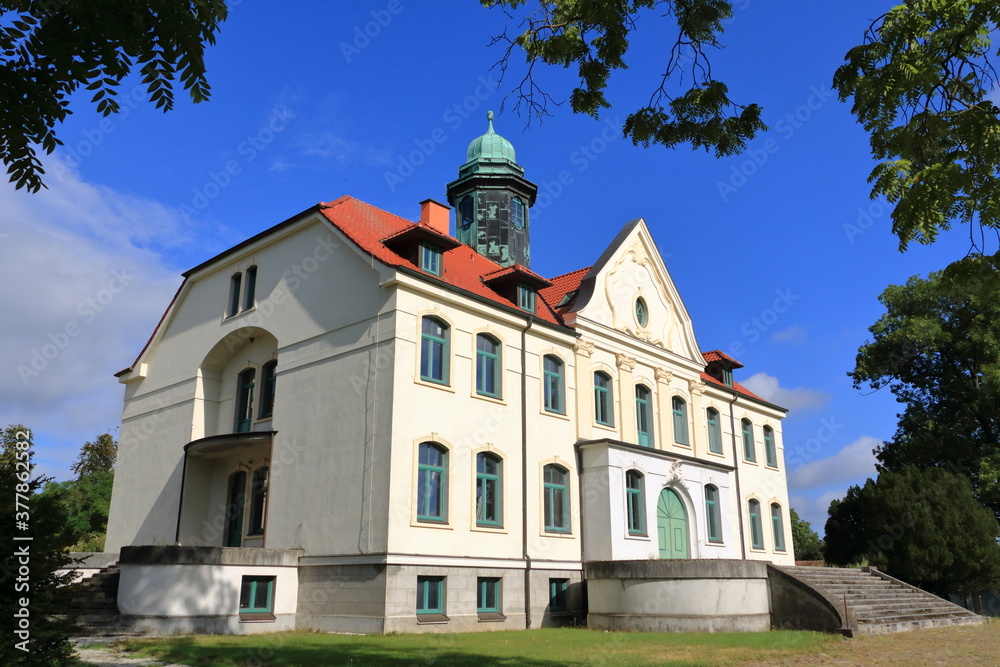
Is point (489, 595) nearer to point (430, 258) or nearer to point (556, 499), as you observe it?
point (556, 499)

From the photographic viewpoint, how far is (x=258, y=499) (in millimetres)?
20688

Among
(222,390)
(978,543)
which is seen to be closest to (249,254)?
(222,390)

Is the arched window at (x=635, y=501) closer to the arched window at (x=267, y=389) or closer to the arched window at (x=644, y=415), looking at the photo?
the arched window at (x=644, y=415)

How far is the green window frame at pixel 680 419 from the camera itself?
2636cm

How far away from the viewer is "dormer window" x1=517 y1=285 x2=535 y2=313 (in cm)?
2211

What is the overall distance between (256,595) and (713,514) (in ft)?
48.8

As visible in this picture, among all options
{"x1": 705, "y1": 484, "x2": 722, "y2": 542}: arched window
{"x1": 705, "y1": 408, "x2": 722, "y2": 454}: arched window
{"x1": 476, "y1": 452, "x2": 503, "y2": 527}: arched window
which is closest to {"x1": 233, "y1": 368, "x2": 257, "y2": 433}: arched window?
{"x1": 476, "y1": 452, "x2": 503, "y2": 527}: arched window

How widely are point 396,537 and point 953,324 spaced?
29712 millimetres

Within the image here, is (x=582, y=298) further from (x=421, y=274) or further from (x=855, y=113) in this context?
(x=855, y=113)

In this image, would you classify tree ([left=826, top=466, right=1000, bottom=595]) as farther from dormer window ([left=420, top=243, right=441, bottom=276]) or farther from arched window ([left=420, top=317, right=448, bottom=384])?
dormer window ([left=420, top=243, right=441, bottom=276])

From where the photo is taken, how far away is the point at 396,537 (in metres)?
16.7

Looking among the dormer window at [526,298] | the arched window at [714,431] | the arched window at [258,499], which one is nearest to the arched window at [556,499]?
the dormer window at [526,298]

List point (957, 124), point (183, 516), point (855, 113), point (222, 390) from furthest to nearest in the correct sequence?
1. point (222, 390)
2. point (183, 516)
3. point (855, 113)
4. point (957, 124)

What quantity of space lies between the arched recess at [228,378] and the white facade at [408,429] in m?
0.06
